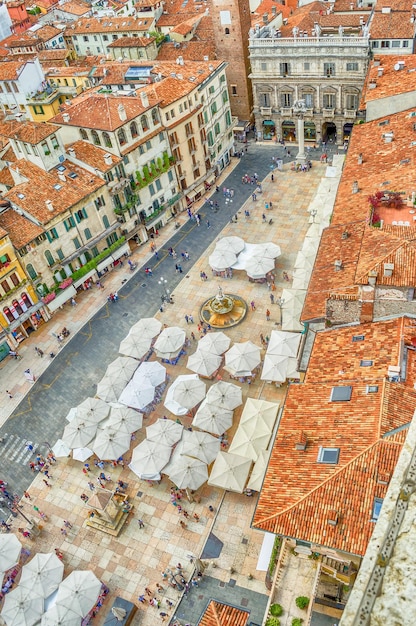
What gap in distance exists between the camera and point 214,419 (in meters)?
40.9

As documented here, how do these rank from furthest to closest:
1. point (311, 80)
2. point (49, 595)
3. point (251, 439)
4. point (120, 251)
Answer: point (311, 80) < point (120, 251) < point (251, 439) < point (49, 595)

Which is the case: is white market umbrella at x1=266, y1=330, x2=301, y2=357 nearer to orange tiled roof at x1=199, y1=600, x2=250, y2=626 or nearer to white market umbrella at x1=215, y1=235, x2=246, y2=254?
white market umbrella at x1=215, y1=235, x2=246, y2=254

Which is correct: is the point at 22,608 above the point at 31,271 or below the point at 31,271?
below

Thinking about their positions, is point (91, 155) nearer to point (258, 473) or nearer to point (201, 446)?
point (201, 446)

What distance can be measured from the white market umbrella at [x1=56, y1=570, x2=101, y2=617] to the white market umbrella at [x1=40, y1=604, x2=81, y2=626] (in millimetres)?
226

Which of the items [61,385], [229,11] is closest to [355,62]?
[229,11]

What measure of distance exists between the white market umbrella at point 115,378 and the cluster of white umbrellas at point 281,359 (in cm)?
1246

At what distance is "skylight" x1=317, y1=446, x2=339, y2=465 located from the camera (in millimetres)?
26219

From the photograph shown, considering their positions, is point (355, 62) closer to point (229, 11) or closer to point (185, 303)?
point (229, 11)

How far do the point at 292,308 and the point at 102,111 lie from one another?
33.1 meters

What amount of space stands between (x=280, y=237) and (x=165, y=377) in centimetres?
2490

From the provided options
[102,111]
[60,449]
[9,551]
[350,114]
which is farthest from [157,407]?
[350,114]

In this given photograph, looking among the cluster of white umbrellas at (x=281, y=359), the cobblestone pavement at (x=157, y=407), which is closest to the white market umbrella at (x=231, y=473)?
the cobblestone pavement at (x=157, y=407)

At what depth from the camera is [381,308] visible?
33125 millimetres
